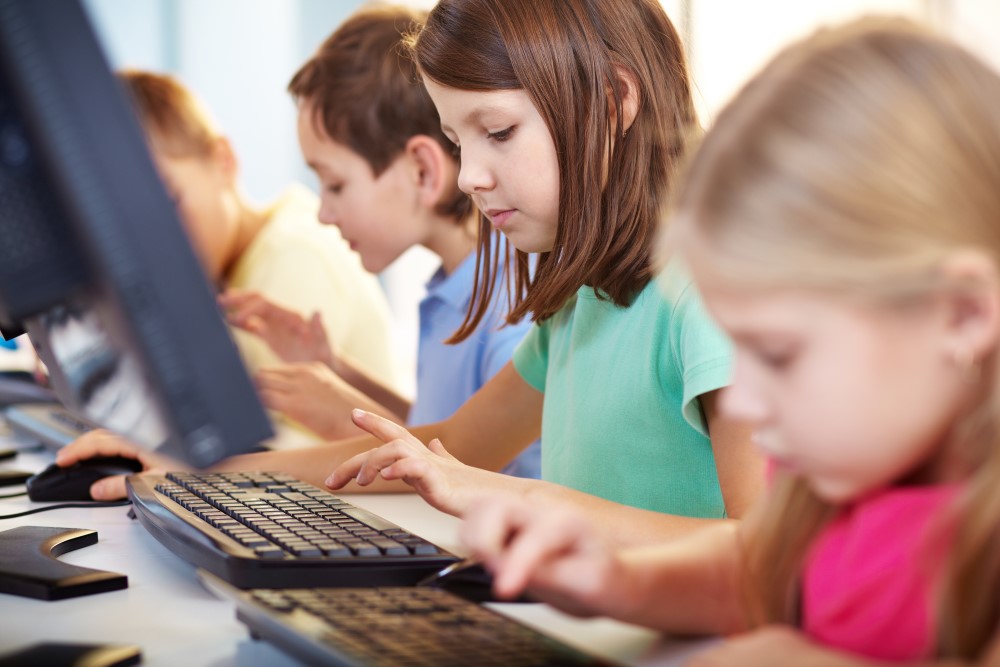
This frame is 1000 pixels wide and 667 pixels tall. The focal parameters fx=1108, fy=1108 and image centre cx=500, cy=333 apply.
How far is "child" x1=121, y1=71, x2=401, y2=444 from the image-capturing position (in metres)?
1.93

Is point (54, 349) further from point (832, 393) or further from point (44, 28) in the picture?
point (832, 393)

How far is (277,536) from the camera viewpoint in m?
0.69

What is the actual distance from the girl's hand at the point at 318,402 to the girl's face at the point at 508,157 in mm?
503

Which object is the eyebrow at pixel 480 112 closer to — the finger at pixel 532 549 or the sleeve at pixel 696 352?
the sleeve at pixel 696 352

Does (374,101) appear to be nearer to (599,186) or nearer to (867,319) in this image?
(599,186)

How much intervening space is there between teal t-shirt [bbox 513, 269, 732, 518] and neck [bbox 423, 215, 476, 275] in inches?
20.0

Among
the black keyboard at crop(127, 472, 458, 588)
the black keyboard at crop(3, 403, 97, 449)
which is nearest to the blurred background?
the black keyboard at crop(3, 403, 97, 449)

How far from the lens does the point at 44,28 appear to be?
0.48m

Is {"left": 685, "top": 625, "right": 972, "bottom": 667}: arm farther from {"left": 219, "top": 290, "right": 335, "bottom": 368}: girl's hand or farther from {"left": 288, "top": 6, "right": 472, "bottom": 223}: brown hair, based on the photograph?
{"left": 219, "top": 290, "right": 335, "bottom": 368}: girl's hand

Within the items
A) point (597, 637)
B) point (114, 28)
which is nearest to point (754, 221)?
point (597, 637)

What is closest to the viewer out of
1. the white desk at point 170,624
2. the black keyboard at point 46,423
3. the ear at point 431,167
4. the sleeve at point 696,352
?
the white desk at point 170,624

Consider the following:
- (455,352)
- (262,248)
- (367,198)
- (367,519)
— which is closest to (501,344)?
(455,352)

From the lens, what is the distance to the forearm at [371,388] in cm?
165

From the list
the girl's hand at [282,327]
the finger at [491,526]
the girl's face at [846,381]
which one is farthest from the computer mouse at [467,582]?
the girl's hand at [282,327]
